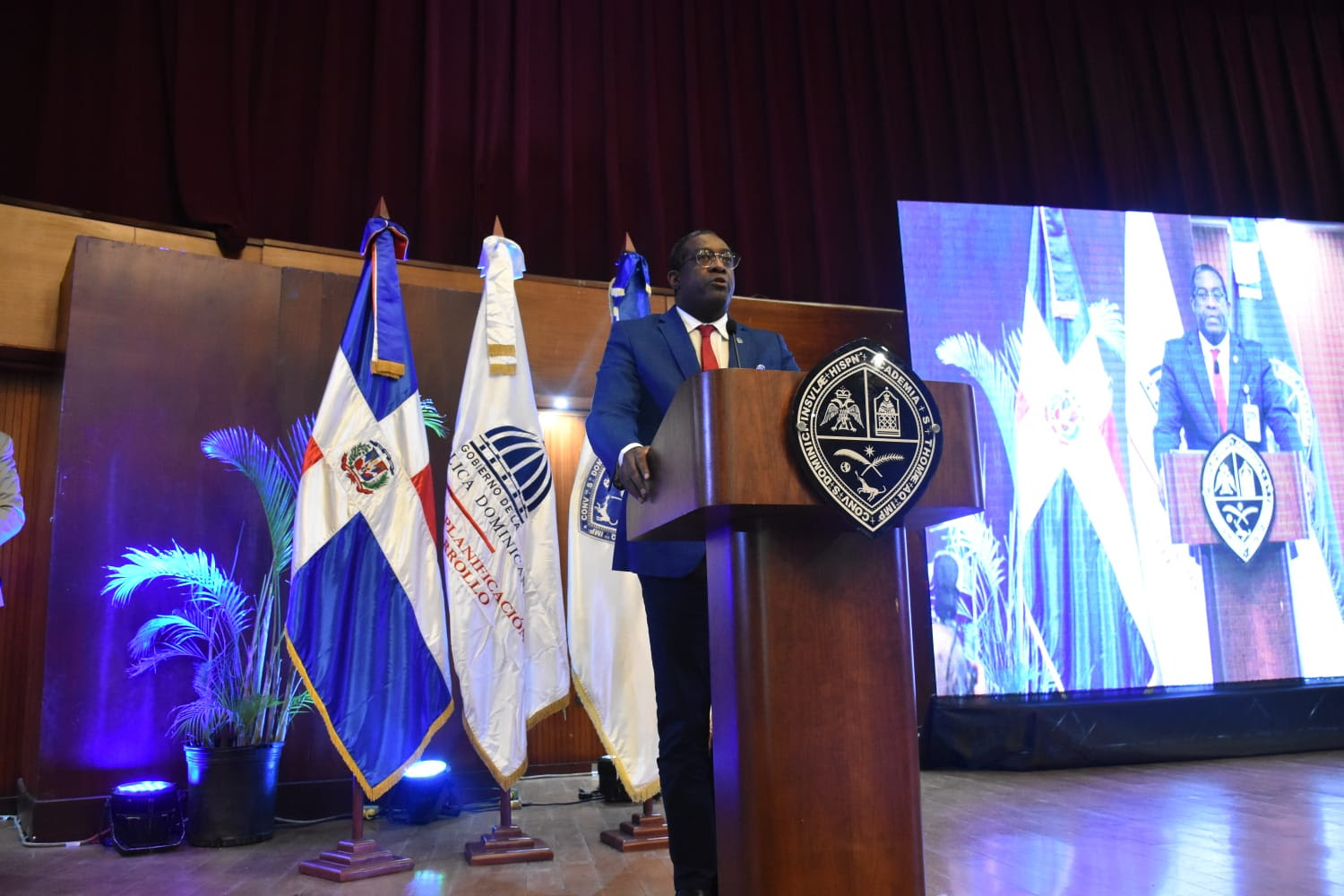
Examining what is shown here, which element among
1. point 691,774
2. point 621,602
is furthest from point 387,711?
point 691,774

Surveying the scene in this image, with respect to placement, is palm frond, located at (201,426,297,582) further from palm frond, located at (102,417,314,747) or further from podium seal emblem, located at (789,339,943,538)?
podium seal emblem, located at (789,339,943,538)

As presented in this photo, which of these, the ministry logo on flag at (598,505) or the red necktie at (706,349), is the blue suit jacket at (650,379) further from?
the ministry logo on flag at (598,505)

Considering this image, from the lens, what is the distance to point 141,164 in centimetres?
370

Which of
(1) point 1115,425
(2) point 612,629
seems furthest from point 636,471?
(1) point 1115,425

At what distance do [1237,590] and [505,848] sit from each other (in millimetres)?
3369

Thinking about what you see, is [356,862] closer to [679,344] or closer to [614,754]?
[614,754]

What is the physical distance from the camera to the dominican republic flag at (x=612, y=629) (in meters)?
2.88

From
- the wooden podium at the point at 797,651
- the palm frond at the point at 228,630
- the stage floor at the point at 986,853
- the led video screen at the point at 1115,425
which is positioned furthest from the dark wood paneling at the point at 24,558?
the led video screen at the point at 1115,425

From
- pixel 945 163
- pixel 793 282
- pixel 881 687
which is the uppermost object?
pixel 945 163

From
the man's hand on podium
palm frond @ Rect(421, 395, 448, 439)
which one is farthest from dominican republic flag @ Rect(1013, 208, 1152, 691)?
the man's hand on podium

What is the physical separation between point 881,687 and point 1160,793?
2749 mm

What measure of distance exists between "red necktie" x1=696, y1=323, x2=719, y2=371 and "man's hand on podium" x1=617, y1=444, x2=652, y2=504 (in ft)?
1.20

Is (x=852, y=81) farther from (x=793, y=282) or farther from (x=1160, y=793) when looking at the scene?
(x=1160, y=793)

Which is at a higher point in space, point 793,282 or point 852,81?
point 852,81
